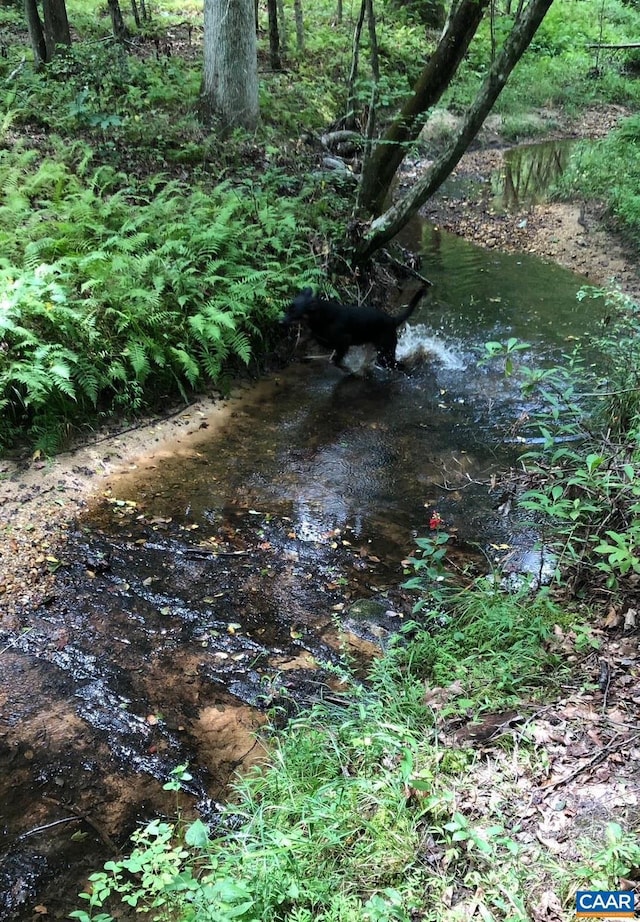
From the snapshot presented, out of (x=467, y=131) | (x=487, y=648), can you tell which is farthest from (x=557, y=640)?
(x=467, y=131)

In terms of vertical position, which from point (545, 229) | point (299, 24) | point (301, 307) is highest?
point (299, 24)

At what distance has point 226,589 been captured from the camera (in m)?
4.82

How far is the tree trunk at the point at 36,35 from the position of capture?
11.4 meters

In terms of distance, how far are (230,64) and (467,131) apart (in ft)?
19.1

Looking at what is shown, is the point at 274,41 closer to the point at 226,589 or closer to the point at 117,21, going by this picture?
the point at 117,21

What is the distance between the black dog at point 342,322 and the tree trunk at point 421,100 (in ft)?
7.83

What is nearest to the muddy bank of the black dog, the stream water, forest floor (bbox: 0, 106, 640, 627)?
forest floor (bbox: 0, 106, 640, 627)

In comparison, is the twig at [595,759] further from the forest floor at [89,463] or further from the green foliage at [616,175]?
the green foliage at [616,175]

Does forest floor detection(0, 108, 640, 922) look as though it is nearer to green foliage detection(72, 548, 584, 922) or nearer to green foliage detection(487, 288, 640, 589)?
green foliage detection(72, 548, 584, 922)

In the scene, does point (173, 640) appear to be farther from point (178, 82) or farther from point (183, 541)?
point (178, 82)

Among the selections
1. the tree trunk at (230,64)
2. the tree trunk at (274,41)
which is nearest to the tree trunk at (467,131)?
the tree trunk at (230,64)

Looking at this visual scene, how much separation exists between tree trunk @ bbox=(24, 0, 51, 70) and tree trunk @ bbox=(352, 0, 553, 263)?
8.28m

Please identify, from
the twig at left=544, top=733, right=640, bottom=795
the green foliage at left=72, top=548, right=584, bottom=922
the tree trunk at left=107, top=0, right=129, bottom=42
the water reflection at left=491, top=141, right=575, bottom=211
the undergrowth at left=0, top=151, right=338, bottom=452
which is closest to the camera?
the green foliage at left=72, top=548, right=584, bottom=922

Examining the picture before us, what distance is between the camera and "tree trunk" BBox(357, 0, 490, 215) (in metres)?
7.51
